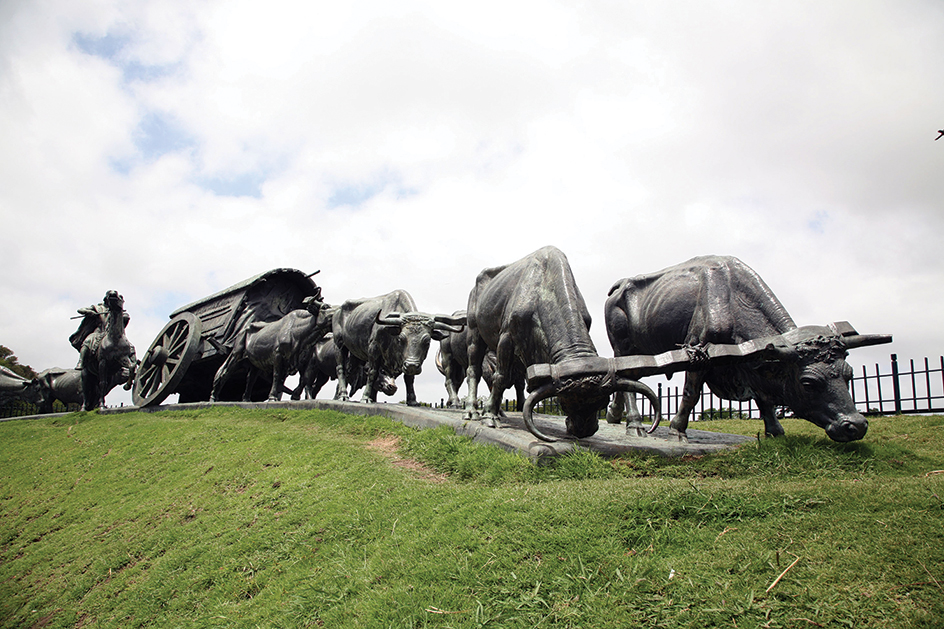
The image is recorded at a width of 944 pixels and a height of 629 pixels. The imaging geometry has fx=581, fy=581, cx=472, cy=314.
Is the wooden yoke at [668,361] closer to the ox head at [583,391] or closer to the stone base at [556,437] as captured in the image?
the ox head at [583,391]

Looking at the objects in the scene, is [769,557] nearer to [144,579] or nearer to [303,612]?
[303,612]

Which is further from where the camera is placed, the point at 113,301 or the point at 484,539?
the point at 113,301

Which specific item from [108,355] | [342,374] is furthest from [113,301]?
[342,374]

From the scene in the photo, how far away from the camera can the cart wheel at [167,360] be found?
50.0 feet

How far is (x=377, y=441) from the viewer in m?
8.29

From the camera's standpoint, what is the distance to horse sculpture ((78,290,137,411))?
1590cm

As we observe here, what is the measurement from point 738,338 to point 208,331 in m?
14.3

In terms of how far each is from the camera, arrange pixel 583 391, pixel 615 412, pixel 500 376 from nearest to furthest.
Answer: pixel 583 391, pixel 500 376, pixel 615 412

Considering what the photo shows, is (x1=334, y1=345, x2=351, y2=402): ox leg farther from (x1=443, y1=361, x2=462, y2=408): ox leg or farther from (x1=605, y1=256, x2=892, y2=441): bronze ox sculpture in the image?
(x1=605, y1=256, x2=892, y2=441): bronze ox sculpture

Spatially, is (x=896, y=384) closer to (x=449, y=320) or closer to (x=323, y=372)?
(x=449, y=320)

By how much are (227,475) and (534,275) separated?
16.0 feet

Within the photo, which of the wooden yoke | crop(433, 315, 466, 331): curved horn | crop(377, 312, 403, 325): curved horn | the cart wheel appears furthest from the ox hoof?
the cart wheel

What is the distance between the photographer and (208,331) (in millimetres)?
16391

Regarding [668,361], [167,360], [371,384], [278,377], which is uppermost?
[167,360]
